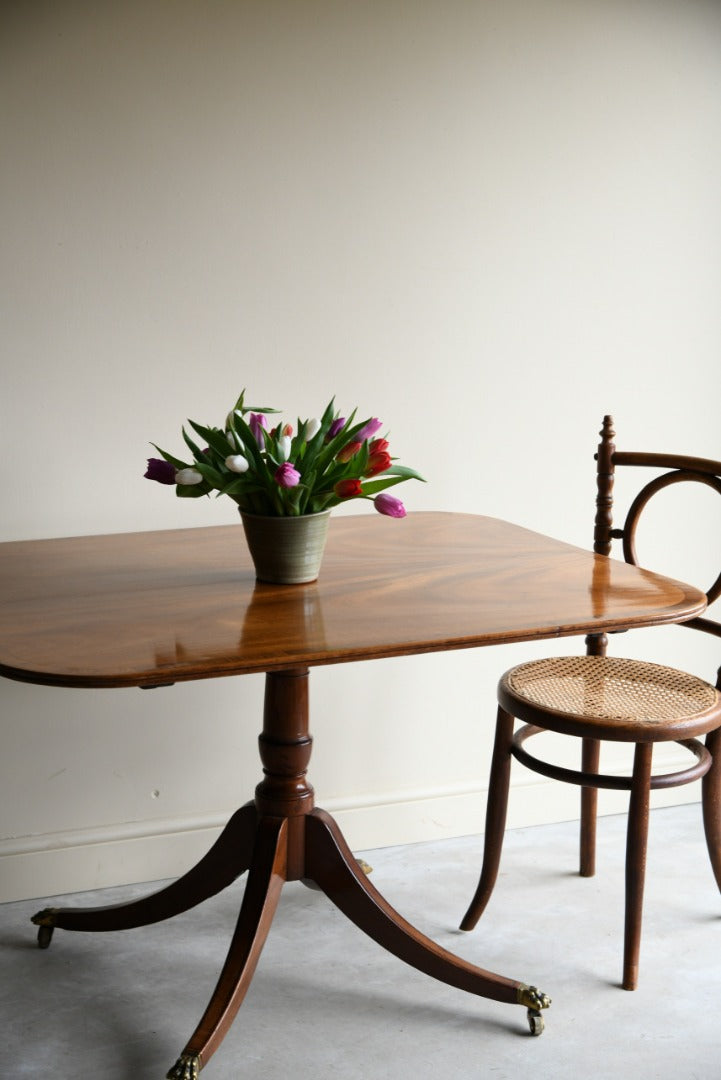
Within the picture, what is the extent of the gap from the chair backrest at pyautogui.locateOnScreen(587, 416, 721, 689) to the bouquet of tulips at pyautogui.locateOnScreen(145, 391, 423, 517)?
0.75 metres

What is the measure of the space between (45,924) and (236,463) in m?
1.08

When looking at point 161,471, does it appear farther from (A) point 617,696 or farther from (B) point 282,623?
(A) point 617,696

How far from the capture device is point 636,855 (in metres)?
2.10

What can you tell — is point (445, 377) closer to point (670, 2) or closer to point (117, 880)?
point (670, 2)

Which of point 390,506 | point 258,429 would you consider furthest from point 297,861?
point 258,429

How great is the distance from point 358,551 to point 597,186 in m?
1.14

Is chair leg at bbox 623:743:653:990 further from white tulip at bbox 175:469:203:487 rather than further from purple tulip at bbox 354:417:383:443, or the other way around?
white tulip at bbox 175:469:203:487

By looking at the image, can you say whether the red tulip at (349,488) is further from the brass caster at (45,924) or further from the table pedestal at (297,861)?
the brass caster at (45,924)

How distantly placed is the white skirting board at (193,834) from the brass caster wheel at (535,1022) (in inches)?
30.1

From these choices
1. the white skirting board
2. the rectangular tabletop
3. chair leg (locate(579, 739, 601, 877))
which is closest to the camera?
the rectangular tabletop

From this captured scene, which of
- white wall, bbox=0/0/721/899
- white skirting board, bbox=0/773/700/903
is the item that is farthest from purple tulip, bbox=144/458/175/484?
white skirting board, bbox=0/773/700/903

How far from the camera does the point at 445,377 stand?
2.61m

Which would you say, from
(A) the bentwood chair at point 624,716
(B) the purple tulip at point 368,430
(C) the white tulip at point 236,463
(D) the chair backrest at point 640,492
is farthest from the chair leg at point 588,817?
(C) the white tulip at point 236,463

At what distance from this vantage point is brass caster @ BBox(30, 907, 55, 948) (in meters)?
2.23
